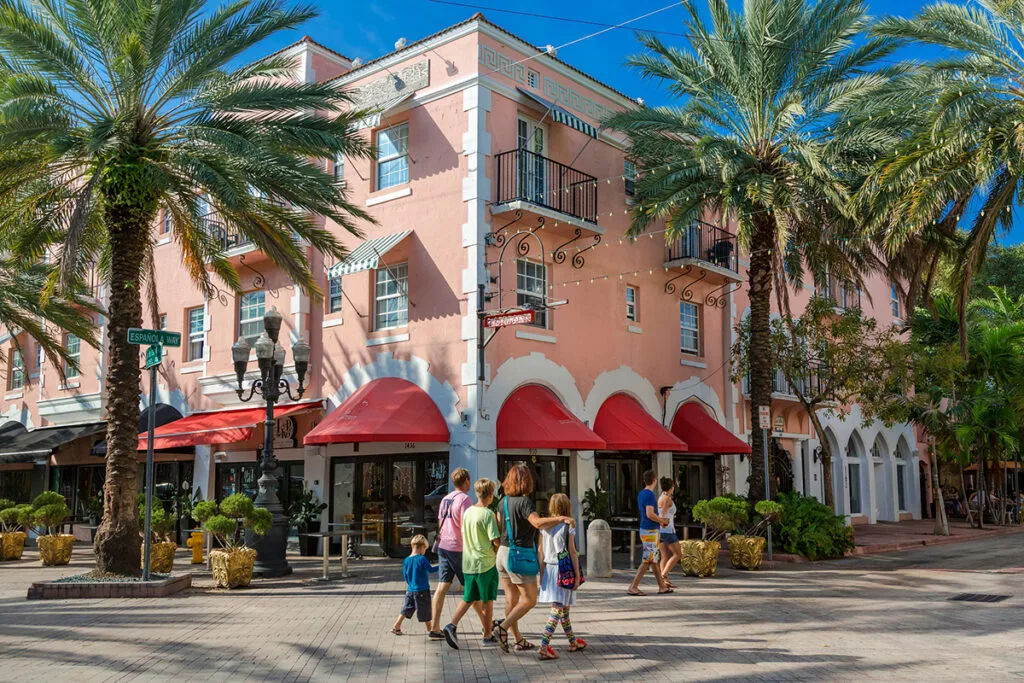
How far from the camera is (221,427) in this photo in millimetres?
20734

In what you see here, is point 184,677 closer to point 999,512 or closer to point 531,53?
point 531,53

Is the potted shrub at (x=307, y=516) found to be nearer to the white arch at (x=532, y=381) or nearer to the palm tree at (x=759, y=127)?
the white arch at (x=532, y=381)

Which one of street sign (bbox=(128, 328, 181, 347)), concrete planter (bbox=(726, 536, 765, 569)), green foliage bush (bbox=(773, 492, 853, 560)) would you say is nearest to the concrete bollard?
concrete planter (bbox=(726, 536, 765, 569))

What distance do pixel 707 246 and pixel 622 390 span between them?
16.7ft

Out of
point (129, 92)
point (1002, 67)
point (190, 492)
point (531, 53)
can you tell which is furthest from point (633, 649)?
point (190, 492)

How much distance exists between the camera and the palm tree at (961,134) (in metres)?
15.1

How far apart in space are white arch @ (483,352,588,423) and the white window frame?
4.44 m

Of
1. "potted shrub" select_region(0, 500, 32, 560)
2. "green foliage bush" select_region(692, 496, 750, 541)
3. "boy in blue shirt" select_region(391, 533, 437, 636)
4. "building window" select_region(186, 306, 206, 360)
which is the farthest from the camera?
"building window" select_region(186, 306, 206, 360)

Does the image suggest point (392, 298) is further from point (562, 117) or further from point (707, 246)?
point (707, 246)

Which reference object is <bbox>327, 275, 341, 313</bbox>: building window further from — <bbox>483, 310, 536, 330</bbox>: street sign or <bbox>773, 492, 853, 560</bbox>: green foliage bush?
<bbox>773, 492, 853, 560</bbox>: green foliage bush

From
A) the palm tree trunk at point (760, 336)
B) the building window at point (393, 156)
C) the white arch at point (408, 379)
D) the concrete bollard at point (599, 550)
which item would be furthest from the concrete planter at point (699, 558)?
the building window at point (393, 156)

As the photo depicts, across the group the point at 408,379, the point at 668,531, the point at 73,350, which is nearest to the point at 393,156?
the point at 408,379

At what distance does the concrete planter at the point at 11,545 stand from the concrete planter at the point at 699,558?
552 inches

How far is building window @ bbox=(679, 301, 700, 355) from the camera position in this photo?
23938 millimetres
